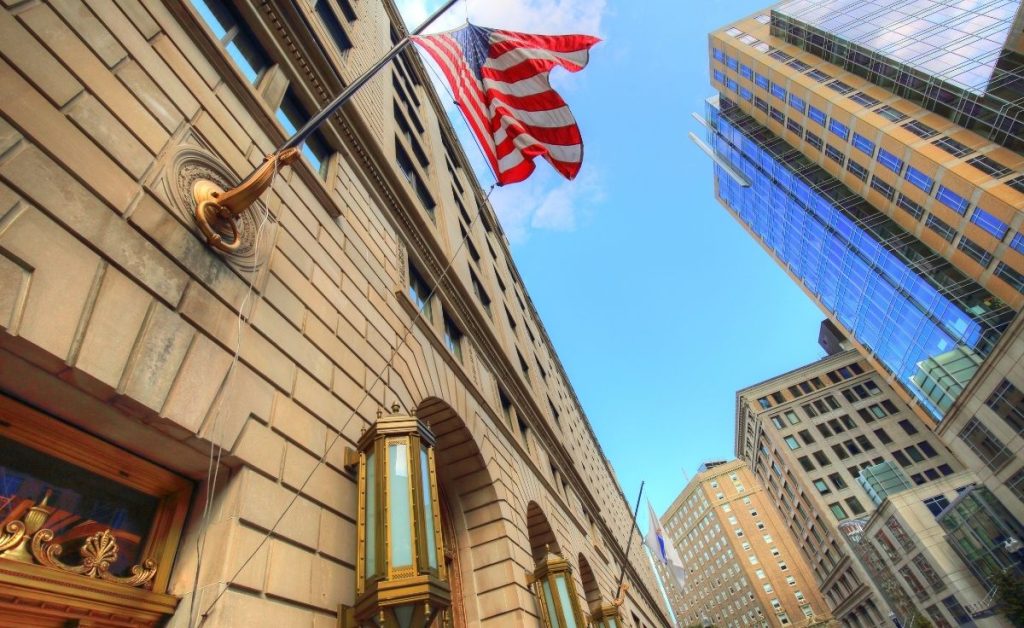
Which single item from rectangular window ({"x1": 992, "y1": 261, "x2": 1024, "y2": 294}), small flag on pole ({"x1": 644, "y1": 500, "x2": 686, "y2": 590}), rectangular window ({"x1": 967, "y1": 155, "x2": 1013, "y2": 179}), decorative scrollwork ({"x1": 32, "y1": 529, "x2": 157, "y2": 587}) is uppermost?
rectangular window ({"x1": 967, "y1": 155, "x2": 1013, "y2": 179})

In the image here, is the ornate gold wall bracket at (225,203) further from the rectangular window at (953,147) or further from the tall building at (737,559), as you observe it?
the tall building at (737,559)

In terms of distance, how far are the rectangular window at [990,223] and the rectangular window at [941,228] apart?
2792 mm

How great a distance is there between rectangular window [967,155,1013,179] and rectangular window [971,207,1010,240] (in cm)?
225

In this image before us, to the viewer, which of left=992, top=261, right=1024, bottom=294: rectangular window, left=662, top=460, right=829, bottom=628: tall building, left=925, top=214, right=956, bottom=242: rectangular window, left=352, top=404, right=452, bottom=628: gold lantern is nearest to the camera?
left=352, top=404, right=452, bottom=628: gold lantern

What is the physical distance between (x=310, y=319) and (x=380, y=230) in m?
3.71

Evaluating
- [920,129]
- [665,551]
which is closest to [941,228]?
[920,129]

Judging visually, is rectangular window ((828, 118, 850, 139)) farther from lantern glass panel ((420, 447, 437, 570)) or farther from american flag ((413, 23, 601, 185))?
lantern glass panel ((420, 447, 437, 570))

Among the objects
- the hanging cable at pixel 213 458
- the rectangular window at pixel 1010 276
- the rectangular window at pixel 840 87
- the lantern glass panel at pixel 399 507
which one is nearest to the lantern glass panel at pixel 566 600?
the lantern glass panel at pixel 399 507

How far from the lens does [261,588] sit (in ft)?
12.1

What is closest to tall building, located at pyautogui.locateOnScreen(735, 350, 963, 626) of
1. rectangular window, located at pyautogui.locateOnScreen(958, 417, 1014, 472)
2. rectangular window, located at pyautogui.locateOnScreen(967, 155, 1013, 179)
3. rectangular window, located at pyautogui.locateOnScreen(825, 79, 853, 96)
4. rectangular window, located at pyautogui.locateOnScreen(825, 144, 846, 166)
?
rectangular window, located at pyautogui.locateOnScreen(958, 417, 1014, 472)

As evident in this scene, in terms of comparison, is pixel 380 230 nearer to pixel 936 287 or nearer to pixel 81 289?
pixel 81 289

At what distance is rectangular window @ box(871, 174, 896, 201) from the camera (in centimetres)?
3856

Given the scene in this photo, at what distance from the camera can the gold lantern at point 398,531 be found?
4.06 metres

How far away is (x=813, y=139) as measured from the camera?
44906 millimetres
